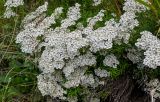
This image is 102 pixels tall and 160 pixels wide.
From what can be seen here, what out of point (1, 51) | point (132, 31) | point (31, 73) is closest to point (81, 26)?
point (132, 31)

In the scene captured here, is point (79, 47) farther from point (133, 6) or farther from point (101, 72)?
point (133, 6)

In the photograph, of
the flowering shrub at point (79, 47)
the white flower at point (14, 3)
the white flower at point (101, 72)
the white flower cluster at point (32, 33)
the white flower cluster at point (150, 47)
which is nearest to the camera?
the white flower cluster at point (150, 47)

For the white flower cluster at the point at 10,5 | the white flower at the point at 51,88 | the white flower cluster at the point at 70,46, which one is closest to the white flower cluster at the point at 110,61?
the white flower cluster at the point at 70,46

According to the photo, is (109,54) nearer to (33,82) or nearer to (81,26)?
(81,26)

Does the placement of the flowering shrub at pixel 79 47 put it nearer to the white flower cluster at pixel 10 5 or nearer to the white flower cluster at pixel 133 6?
the white flower cluster at pixel 133 6

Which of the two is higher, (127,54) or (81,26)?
(81,26)

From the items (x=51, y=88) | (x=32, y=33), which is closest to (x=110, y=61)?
(x=51, y=88)

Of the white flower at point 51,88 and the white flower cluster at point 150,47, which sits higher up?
the white flower cluster at point 150,47

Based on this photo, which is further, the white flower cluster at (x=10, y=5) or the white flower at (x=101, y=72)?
the white flower cluster at (x=10, y=5)
